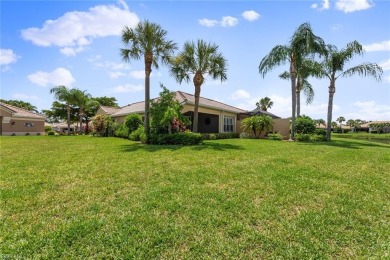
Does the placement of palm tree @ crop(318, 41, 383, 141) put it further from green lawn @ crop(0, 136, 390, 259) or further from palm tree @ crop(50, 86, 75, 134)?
palm tree @ crop(50, 86, 75, 134)

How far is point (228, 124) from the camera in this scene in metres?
27.4

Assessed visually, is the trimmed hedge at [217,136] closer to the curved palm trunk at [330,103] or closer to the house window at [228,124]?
the house window at [228,124]

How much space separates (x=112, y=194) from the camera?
17.1ft

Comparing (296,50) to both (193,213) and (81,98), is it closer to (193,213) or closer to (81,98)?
(193,213)

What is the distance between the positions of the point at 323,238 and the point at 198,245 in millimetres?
1949

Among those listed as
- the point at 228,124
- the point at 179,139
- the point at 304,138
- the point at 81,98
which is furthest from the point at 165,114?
the point at 81,98

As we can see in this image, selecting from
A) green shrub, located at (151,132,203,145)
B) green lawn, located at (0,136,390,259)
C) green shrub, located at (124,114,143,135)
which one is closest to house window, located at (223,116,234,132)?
green shrub, located at (124,114,143,135)

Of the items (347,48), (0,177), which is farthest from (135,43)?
(347,48)

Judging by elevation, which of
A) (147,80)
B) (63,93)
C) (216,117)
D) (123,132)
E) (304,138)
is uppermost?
(63,93)

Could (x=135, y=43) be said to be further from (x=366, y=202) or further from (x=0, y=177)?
(x=366, y=202)

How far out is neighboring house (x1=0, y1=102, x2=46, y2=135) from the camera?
31.5 metres

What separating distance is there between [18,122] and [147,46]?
29195mm

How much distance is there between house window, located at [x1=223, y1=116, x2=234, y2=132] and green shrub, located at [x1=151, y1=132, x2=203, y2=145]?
12.0m

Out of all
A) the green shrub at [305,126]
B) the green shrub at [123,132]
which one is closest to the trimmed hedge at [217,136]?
the green shrub at [305,126]
